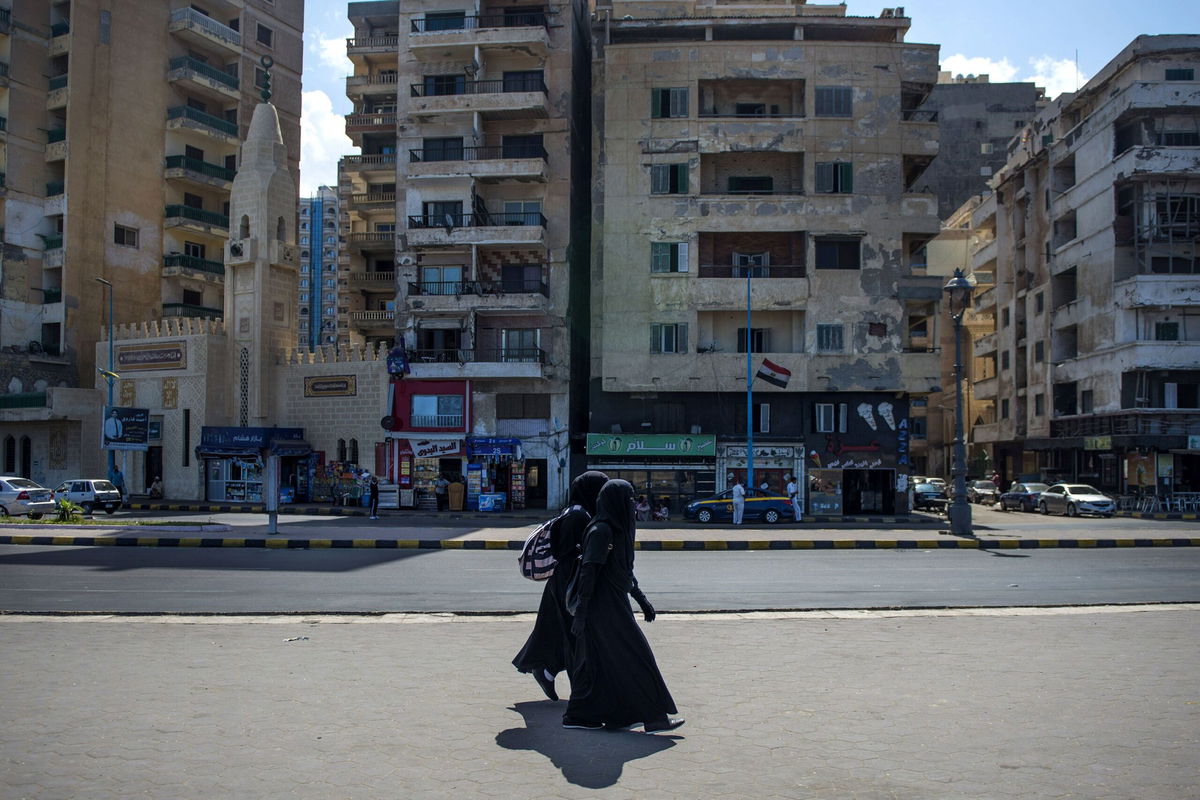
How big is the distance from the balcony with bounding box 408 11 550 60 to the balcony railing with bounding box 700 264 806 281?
11.4 meters

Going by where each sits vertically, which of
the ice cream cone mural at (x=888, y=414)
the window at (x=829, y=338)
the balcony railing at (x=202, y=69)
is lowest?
the ice cream cone mural at (x=888, y=414)

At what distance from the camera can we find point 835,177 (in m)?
37.2

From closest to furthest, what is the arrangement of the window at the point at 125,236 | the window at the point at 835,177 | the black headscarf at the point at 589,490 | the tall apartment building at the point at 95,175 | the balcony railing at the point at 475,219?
1. the black headscarf at the point at 589,490
2. the window at the point at 835,177
3. the balcony railing at the point at 475,219
4. the tall apartment building at the point at 95,175
5. the window at the point at 125,236

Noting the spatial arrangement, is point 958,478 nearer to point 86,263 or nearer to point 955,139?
point 86,263

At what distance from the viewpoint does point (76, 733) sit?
233 inches

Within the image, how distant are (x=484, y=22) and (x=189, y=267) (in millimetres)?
19530

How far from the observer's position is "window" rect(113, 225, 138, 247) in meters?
44.8

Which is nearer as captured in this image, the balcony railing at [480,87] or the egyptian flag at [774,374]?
the egyptian flag at [774,374]

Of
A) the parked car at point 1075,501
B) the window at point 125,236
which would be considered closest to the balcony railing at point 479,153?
the window at point 125,236

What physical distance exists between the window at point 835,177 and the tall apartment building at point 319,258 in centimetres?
9365

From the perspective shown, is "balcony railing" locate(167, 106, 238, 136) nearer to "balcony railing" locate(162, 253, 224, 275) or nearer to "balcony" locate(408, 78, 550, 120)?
"balcony railing" locate(162, 253, 224, 275)

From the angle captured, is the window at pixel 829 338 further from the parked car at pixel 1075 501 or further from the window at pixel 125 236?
the window at pixel 125 236

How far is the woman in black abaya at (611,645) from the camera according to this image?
6199 mm

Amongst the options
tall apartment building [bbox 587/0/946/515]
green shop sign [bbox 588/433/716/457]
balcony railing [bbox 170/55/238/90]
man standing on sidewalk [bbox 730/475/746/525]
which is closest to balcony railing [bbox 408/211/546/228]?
tall apartment building [bbox 587/0/946/515]
